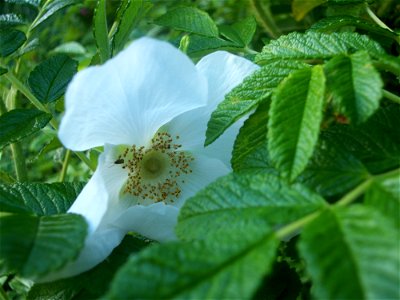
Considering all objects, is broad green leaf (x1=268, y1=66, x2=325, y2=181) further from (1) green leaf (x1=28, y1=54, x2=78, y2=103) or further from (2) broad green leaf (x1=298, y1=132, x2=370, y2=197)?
(1) green leaf (x1=28, y1=54, x2=78, y2=103)

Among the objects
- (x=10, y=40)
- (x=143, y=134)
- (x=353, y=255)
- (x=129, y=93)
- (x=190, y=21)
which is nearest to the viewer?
(x=353, y=255)

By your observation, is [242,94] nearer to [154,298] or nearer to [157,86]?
[157,86]

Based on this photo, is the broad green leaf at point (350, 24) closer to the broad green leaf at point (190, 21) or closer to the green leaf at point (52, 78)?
the broad green leaf at point (190, 21)

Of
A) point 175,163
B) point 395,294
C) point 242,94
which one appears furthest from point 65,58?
point 395,294

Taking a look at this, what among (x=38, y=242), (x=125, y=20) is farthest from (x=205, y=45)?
(x=38, y=242)

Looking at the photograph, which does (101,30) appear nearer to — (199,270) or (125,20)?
(125,20)

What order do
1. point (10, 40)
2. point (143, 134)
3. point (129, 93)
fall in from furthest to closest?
point (10, 40), point (143, 134), point (129, 93)
